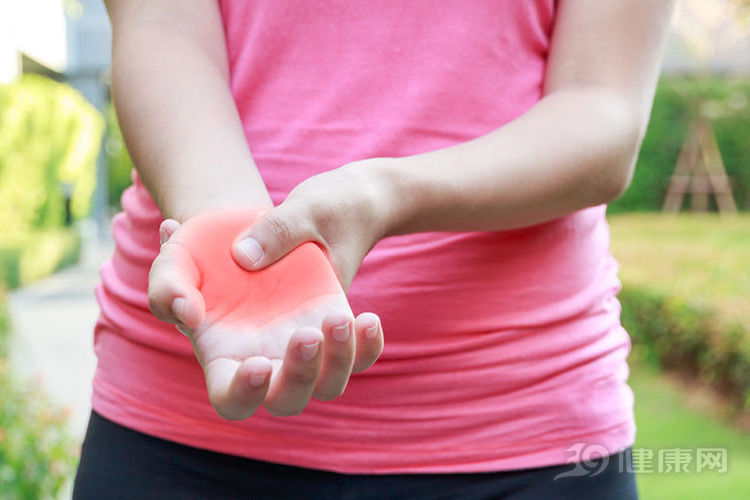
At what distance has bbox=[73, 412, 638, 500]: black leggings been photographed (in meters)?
1.06

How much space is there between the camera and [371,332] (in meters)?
0.76

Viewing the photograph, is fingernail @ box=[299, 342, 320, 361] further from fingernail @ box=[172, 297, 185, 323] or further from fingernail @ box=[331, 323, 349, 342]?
fingernail @ box=[172, 297, 185, 323]

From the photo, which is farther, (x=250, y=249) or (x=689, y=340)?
(x=689, y=340)

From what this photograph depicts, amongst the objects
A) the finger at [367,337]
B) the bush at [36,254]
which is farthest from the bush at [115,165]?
the finger at [367,337]

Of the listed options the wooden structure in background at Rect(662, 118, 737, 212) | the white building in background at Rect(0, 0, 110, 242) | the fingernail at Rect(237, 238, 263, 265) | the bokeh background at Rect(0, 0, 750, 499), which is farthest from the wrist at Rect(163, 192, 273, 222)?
the wooden structure in background at Rect(662, 118, 737, 212)

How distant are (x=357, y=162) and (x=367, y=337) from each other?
23cm

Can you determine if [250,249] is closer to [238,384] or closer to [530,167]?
[238,384]

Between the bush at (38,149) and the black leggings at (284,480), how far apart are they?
32.1 ft

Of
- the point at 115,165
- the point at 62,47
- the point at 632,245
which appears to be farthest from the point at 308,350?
the point at 115,165

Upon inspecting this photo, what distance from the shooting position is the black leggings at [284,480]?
1057 mm

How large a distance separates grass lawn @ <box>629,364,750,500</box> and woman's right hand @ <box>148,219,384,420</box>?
2.76m

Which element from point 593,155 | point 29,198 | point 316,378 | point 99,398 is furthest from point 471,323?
point 29,198

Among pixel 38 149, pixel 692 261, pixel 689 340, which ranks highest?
pixel 689 340

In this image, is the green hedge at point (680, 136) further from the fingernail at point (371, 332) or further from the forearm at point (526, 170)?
the fingernail at point (371, 332)
